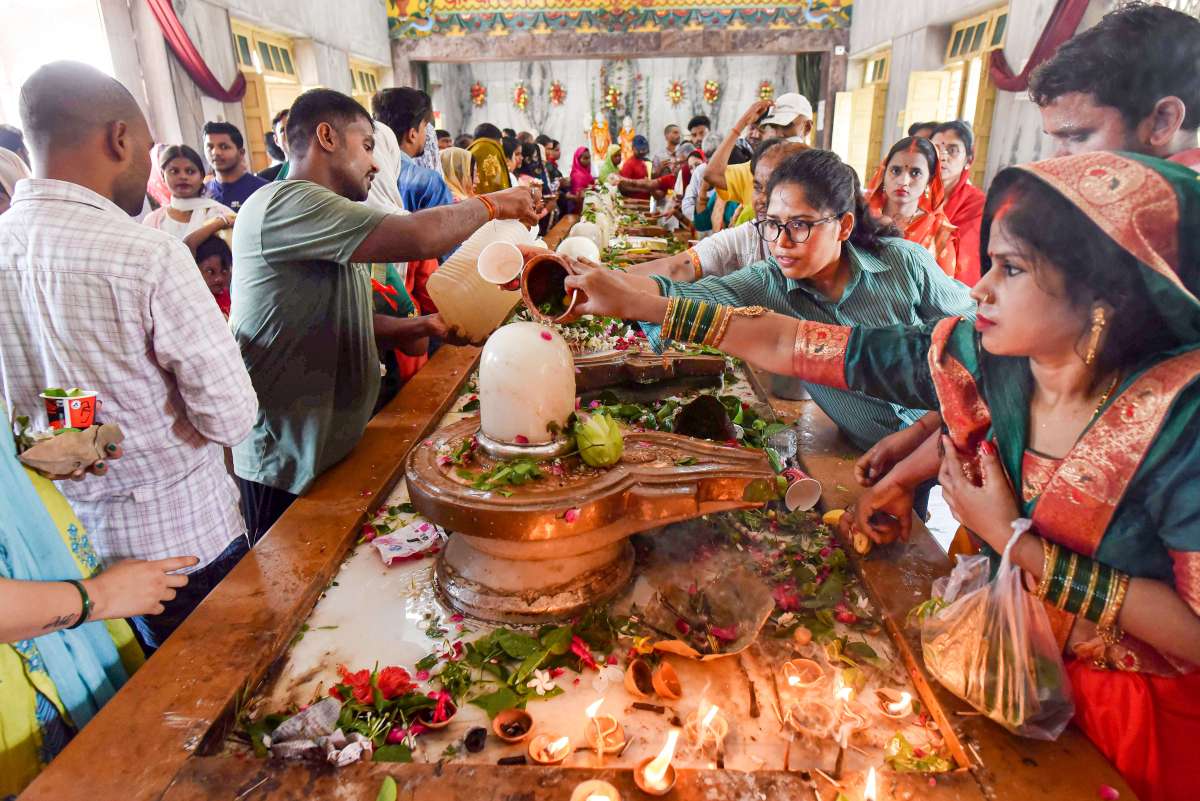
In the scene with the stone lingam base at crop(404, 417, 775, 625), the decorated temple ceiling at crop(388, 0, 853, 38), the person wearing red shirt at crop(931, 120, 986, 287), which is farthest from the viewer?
the decorated temple ceiling at crop(388, 0, 853, 38)

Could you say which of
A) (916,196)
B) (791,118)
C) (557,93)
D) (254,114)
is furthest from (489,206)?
(557,93)

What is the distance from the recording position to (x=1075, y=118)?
1.99 m

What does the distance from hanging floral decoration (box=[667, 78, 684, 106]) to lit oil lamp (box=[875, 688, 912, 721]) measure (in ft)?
63.4

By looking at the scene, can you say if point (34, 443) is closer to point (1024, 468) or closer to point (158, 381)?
point (158, 381)

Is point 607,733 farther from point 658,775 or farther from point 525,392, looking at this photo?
point 525,392

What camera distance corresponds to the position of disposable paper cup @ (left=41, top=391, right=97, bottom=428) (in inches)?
54.2

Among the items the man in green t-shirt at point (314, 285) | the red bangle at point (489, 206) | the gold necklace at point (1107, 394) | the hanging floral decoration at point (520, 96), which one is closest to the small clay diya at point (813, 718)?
the gold necklace at point (1107, 394)

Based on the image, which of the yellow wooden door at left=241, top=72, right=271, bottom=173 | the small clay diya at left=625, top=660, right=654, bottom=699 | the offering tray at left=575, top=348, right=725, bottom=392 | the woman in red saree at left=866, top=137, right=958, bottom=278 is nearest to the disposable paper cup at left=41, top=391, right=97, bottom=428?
the small clay diya at left=625, top=660, right=654, bottom=699

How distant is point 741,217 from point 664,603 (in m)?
3.60

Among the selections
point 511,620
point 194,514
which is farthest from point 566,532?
point 194,514

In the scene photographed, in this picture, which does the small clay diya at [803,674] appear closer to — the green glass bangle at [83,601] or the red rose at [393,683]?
the red rose at [393,683]

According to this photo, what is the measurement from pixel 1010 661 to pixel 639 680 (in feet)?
2.20

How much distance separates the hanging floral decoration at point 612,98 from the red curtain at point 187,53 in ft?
40.0

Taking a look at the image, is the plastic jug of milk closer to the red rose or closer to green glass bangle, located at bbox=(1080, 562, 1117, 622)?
the red rose
